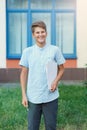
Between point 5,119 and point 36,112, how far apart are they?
8.67 feet

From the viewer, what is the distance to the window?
1464cm

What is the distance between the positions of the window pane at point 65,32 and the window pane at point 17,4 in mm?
1086

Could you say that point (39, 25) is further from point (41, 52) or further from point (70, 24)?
point (70, 24)

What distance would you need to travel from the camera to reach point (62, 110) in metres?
8.90

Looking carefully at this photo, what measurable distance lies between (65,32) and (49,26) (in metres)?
0.55

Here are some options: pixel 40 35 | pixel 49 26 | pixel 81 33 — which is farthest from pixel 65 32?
pixel 40 35

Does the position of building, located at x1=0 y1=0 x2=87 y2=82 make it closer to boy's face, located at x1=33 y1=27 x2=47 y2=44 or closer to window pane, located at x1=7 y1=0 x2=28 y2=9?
window pane, located at x1=7 y1=0 x2=28 y2=9

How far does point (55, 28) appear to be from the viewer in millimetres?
14812

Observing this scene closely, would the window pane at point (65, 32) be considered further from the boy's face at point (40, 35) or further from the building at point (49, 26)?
the boy's face at point (40, 35)

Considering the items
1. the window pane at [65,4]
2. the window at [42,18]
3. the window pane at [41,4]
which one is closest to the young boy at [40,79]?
the window at [42,18]

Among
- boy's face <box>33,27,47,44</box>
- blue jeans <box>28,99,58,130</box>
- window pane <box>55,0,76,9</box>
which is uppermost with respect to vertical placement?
window pane <box>55,0,76,9</box>

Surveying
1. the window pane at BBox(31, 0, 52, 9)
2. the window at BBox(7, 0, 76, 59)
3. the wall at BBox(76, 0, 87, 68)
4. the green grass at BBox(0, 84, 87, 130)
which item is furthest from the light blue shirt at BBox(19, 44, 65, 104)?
the window pane at BBox(31, 0, 52, 9)

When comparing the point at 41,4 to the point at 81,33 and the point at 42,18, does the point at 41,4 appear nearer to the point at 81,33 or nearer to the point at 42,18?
the point at 42,18

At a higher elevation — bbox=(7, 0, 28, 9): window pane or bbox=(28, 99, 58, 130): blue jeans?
bbox=(7, 0, 28, 9): window pane
